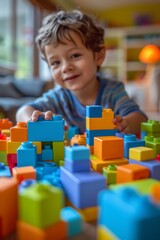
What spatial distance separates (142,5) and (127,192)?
5.15m

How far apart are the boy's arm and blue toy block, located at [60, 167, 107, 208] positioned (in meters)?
0.37

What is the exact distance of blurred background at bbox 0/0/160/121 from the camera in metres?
2.35

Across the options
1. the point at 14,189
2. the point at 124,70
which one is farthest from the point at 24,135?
the point at 124,70

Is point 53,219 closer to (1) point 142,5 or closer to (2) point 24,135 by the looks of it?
(2) point 24,135

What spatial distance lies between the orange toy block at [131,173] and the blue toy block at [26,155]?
0.15m

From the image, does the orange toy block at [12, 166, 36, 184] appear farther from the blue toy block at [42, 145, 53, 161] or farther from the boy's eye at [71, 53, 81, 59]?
the boy's eye at [71, 53, 81, 59]

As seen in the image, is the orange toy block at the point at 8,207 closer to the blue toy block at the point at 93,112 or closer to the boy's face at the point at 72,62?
the blue toy block at the point at 93,112

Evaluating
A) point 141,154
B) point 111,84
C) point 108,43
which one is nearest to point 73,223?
point 141,154

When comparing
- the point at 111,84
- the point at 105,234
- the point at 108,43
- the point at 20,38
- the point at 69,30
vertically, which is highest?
the point at 108,43

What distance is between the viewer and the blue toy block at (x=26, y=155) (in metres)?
0.46

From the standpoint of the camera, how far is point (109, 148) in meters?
0.48

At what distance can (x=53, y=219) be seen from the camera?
27 centimetres

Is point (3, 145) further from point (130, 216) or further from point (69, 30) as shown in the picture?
point (69, 30)

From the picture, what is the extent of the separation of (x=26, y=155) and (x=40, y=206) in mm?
216
